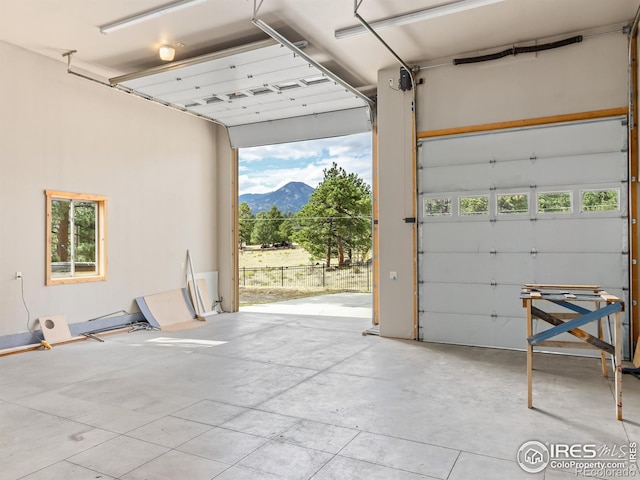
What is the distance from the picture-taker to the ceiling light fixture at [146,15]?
4.98 metres

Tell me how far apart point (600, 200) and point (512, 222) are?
108 cm

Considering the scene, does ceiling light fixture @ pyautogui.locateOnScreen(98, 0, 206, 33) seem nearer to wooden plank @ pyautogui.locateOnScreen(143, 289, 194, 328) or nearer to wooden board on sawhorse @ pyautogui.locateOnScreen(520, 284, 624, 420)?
wooden plank @ pyautogui.locateOnScreen(143, 289, 194, 328)

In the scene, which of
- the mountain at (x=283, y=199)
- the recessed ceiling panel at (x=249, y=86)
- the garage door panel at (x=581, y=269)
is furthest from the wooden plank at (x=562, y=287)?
the mountain at (x=283, y=199)

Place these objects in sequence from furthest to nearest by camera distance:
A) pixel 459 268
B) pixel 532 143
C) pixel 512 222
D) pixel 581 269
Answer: pixel 459 268
pixel 512 222
pixel 532 143
pixel 581 269

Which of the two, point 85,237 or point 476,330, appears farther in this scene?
point 85,237

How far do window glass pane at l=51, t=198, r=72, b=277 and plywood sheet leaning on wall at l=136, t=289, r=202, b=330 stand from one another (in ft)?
4.70

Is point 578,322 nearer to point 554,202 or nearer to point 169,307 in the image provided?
point 554,202

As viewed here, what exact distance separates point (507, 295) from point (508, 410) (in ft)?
8.59

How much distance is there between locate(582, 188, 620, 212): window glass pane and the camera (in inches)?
222

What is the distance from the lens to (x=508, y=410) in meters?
3.85

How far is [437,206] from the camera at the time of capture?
263 inches

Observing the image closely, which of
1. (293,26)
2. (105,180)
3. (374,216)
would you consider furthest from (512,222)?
(105,180)

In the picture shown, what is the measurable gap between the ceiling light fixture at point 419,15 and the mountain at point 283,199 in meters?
16.2

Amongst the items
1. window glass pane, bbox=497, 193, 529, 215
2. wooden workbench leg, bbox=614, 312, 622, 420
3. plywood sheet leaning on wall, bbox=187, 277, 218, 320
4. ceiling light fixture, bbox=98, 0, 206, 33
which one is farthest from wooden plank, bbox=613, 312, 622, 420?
plywood sheet leaning on wall, bbox=187, 277, 218, 320
